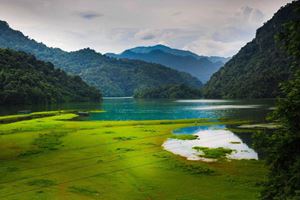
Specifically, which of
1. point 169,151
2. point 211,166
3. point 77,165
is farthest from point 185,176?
point 169,151

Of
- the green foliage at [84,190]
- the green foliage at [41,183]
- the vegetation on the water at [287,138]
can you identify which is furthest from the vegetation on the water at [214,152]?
the vegetation on the water at [287,138]

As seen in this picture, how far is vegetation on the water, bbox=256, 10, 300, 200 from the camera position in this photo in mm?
15211

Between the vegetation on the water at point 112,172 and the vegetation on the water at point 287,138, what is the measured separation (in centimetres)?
188

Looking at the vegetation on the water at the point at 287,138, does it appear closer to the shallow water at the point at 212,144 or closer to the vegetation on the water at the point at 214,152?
the shallow water at the point at 212,144

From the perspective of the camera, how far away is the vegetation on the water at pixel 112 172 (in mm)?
27453

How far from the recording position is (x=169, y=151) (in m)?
47.8

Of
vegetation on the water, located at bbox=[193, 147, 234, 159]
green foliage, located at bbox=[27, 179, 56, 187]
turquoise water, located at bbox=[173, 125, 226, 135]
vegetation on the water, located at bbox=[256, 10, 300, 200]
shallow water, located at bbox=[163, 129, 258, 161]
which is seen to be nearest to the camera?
vegetation on the water, located at bbox=[256, 10, 300, 200]

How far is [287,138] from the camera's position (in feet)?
50.2

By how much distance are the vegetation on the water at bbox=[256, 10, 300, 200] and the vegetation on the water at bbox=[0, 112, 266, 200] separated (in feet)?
6.17

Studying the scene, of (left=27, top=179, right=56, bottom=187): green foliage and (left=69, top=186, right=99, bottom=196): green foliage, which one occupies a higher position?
(left=27, top=179, right=56, bottom=187): green foliage

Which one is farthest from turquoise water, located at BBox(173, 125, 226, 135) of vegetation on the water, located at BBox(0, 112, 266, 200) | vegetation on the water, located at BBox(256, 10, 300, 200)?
vegetation on the water, located at BBox(256, 10, 300, 200)

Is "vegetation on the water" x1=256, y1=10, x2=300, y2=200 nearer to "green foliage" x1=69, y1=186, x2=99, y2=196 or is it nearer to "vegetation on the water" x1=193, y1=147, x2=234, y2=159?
"green foliage" x1=69, y1=186, x2=99, y2=196

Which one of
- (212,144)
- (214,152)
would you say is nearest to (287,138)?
(214,152)

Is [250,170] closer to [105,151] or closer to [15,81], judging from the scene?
[105,151]
